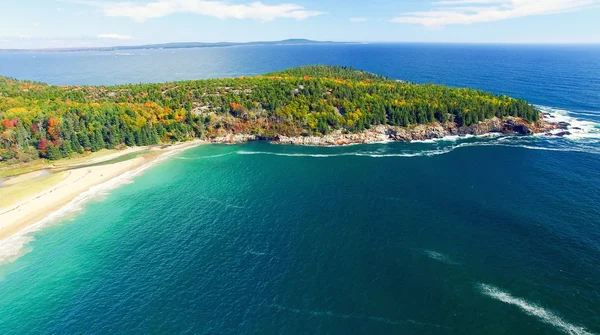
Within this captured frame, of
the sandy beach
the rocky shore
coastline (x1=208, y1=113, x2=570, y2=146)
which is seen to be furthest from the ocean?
the rocky shore

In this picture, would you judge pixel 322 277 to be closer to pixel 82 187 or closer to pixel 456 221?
pixel 456 221

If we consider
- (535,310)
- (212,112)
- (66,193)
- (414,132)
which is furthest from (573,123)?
(66,193)

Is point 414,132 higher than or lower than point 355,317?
higher

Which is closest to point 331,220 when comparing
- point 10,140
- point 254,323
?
point 254,323

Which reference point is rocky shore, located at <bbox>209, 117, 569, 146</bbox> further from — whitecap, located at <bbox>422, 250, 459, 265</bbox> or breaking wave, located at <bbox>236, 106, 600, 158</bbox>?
whitecap, located at <bbox>422, 250, 459, 265</bbox>

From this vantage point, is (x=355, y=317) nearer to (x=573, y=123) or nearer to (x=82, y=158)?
(x=82, y=158)

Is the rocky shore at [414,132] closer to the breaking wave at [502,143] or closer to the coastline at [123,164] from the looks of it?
the coastline at [123,164]
